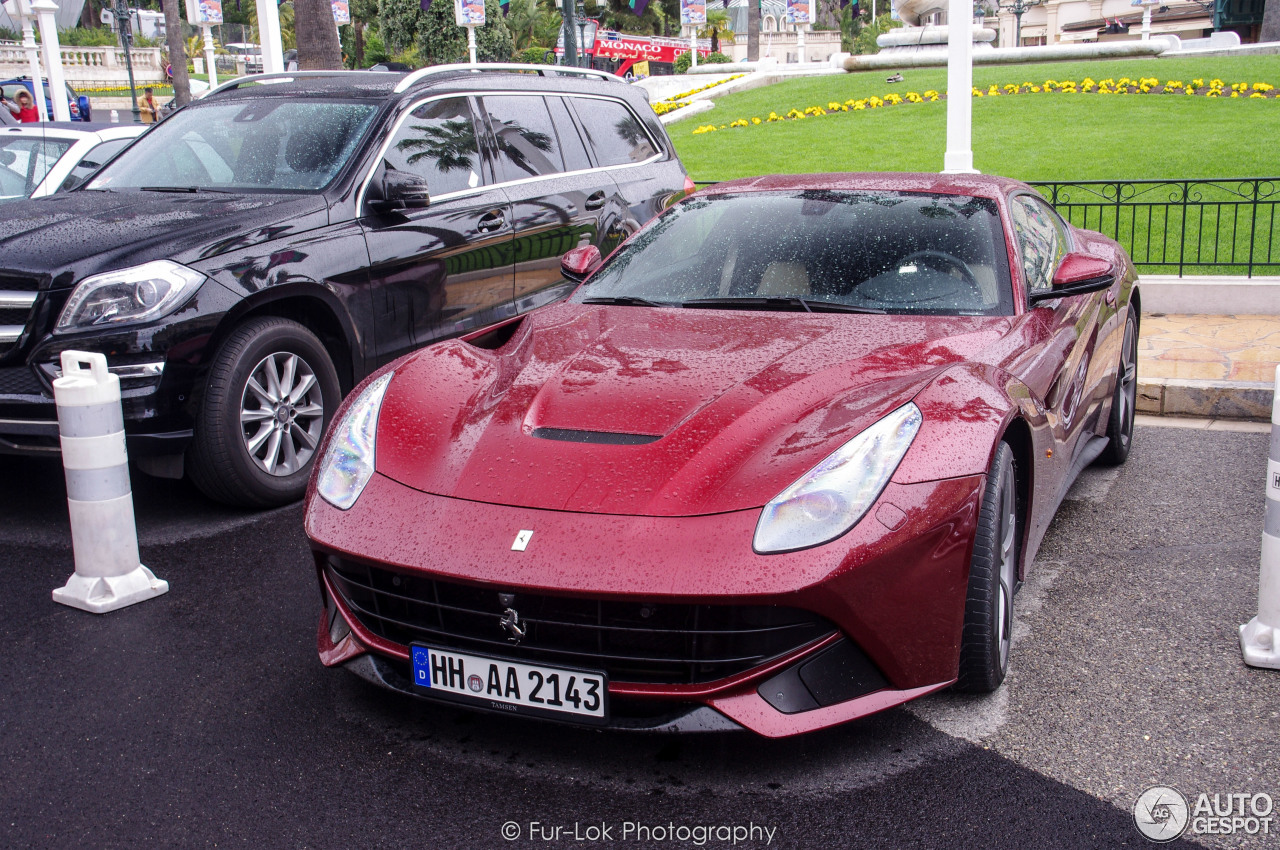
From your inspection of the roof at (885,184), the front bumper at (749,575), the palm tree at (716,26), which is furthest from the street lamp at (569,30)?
the palm tree at (716,26)

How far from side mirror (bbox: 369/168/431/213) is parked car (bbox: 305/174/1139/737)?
1.76 metres

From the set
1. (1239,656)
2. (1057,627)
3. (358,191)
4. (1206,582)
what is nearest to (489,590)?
(1057,627)

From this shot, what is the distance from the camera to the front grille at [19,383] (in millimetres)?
4426

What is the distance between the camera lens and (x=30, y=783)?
9.08ft

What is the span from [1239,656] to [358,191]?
13.4 ft

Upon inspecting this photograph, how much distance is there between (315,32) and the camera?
41.9 feet

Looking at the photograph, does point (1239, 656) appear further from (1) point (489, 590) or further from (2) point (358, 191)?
(2) point (358, 191)

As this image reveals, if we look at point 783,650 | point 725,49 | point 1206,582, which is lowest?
point 1206,582

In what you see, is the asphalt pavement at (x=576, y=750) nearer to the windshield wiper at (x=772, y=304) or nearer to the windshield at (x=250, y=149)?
the windshield wiper at (x=772, y=304)

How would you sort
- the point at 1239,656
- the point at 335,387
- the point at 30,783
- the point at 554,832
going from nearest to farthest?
the point at 554,832, the point at 30,783, the point at 1239,656, the point at 335,387

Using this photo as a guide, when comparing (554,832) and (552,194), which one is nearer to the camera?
(554,832)

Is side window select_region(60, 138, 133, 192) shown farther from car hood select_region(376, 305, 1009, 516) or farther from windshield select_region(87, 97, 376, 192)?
car hood select_region(376, 305, 1009, 516)

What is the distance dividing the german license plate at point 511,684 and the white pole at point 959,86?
7.45m

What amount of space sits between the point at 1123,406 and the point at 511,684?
→ 3.81 meters
